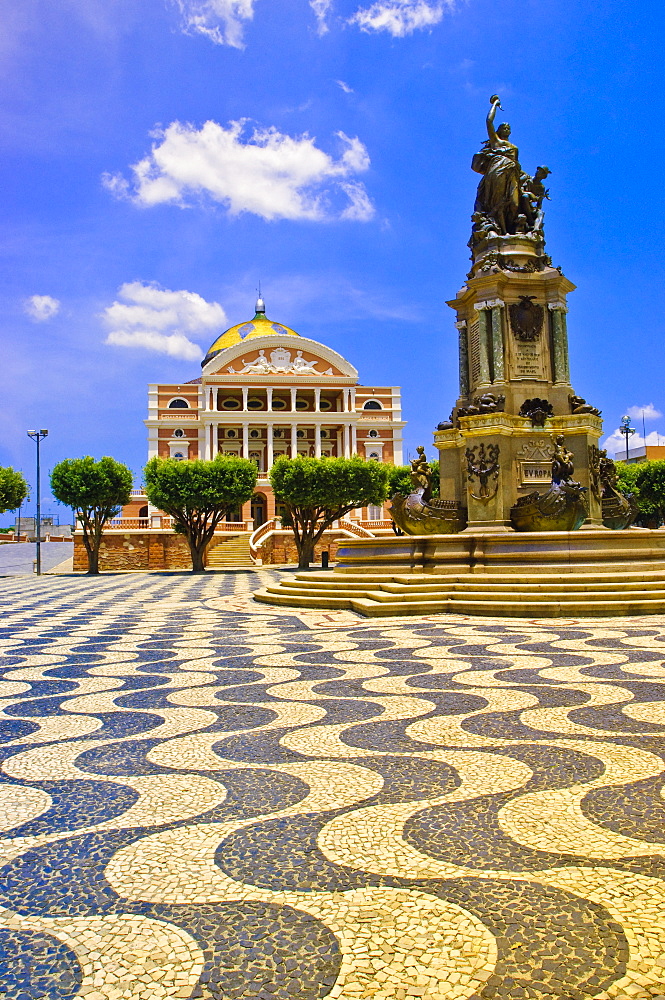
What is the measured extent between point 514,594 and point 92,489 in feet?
99.3

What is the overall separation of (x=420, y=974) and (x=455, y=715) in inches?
110

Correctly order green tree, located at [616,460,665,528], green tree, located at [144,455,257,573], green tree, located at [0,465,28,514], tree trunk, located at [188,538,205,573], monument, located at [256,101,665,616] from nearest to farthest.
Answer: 1. monument, located at [256,101,665,616]
2. green tree, located at [144,455,257,573]
3. tree trunk, located at [188,538,205,573]
4. green tree, located at [616,460,665,528]
5. green tree, located at [0,465,28,514]

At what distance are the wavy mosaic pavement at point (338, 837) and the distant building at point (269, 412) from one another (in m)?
55.7

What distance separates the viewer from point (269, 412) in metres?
62.7

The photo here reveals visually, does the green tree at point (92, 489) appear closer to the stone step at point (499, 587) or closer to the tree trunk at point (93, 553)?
the tree trunk at point (93, 553)

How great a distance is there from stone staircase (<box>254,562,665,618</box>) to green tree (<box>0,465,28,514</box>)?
3475cm

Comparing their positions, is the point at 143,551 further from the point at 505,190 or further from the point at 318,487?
the point at 505,190

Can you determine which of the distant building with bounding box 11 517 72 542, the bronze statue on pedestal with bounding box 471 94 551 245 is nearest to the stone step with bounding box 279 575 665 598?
the bronze statue on pedestal with bounding box 471 94 551 245

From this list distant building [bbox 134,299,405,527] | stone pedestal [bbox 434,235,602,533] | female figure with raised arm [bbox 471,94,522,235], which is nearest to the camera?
stone pedestal [bbox 434,235,602,533]

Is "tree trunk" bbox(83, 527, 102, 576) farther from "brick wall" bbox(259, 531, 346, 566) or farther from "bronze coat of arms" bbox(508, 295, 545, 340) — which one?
"bronze coat of arms" bbox(508, 295, 545, 340)

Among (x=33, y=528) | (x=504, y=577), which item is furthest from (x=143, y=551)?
(x=33, y=528)

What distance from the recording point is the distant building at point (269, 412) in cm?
6266

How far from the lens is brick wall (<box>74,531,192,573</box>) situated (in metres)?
43.4

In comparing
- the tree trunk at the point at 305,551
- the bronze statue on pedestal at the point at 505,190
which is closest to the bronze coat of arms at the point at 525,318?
the bronze statue on pedestal at the point at 505,190
